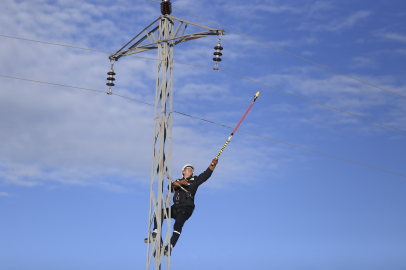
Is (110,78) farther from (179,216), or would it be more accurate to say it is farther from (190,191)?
(179,216)

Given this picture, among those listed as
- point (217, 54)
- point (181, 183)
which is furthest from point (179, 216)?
point (217, 54)

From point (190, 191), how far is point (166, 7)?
5.27 m

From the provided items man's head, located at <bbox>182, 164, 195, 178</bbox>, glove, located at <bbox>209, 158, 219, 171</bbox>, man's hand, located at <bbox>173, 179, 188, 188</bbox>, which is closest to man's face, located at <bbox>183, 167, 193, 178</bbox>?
man's head, located at <bbox>182, 164, 195, 178</bbox>

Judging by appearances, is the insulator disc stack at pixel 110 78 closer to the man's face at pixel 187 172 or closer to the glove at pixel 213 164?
the man's face at pixel 187 172

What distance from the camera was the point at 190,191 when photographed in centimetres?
1491

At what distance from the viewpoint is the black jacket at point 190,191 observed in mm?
14820

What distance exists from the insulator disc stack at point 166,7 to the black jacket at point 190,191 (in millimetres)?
4634

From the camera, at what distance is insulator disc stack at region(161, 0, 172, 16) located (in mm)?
14930

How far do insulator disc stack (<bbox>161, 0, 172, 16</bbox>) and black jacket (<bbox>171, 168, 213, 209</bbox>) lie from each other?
4634mm

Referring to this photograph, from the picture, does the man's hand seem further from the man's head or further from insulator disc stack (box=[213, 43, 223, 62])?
insulator disc stack (box=[213, 43, 223, 62])

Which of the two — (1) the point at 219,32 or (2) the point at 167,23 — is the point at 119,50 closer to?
(2) the point at 167,23

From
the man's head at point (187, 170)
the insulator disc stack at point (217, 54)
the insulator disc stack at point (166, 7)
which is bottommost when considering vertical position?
the man's head at point (187, 170)

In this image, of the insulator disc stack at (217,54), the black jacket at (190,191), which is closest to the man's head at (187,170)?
the black jacket at (190,191)

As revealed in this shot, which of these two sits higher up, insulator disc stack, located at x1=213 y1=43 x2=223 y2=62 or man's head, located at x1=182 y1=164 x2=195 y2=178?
insulator disc stack, located at x1=213 y1=43 x2=223 y2=62
